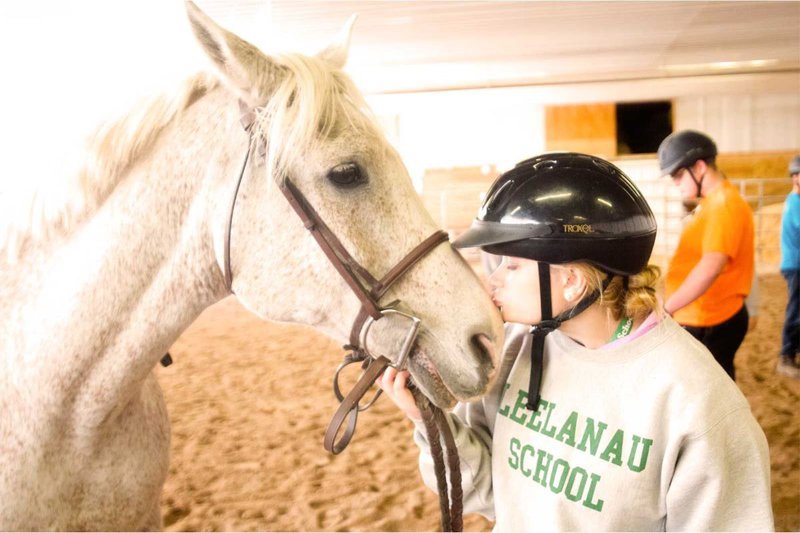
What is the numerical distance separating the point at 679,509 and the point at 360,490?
7.98ft

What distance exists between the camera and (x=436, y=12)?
4980 millimetres

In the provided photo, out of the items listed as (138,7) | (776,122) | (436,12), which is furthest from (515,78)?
(776,122)

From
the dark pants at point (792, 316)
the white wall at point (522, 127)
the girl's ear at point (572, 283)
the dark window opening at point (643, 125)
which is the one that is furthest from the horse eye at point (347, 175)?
the dark window opening at point (643, 125)

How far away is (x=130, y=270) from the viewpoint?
124 cm

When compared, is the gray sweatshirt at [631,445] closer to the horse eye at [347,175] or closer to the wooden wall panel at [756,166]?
the horse eye at [347,175]

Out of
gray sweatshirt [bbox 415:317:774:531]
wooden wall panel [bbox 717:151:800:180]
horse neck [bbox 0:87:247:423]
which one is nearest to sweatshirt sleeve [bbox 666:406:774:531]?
gray sweatshirt [bbox 415:317:774:531]

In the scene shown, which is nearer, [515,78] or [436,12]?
[436,12]

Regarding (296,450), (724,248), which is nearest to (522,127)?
(296,450)

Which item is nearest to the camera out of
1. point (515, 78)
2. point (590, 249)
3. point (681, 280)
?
point (590, 249)

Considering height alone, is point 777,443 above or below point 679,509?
below

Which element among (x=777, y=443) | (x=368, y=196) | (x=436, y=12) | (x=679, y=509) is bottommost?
(x=777, y=443)

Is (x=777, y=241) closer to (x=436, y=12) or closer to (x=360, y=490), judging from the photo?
(x=436, y=12)

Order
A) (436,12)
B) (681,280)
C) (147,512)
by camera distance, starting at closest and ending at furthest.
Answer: (147,512) < (681,280) < (436,12)

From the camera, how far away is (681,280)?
275 cm
